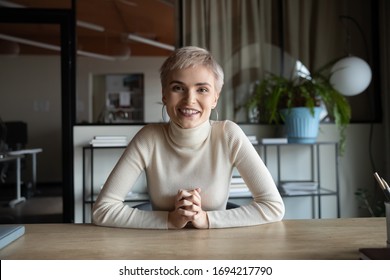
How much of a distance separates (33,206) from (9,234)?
13.2 ft

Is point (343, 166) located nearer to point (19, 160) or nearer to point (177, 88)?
point (177, 88)

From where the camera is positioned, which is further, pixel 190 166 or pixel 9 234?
pixel 190 166

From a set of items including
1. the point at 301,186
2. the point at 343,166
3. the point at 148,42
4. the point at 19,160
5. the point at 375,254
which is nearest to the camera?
the point at 375,254

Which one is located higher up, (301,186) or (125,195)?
(125,195)

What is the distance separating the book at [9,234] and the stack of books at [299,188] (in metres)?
2.27

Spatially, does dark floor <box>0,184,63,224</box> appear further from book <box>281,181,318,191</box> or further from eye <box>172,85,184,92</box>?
eye <box>172,85,184,92</box>

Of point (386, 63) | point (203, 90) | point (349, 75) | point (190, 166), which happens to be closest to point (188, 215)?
point (190, 166)

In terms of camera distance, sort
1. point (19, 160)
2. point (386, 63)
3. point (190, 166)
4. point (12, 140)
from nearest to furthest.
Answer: point (190, 166), point (386, 63), point (12, 140), point (19, 160)

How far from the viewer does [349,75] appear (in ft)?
9.59

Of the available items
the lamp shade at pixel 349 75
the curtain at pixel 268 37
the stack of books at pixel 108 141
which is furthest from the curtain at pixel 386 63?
the stack of books at pixel 108 141

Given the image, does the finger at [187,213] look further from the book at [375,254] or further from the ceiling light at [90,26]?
the ceiling light at [90,26]

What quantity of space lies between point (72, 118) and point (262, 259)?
9.15ft

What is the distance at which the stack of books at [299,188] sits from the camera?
2918 millimetres
